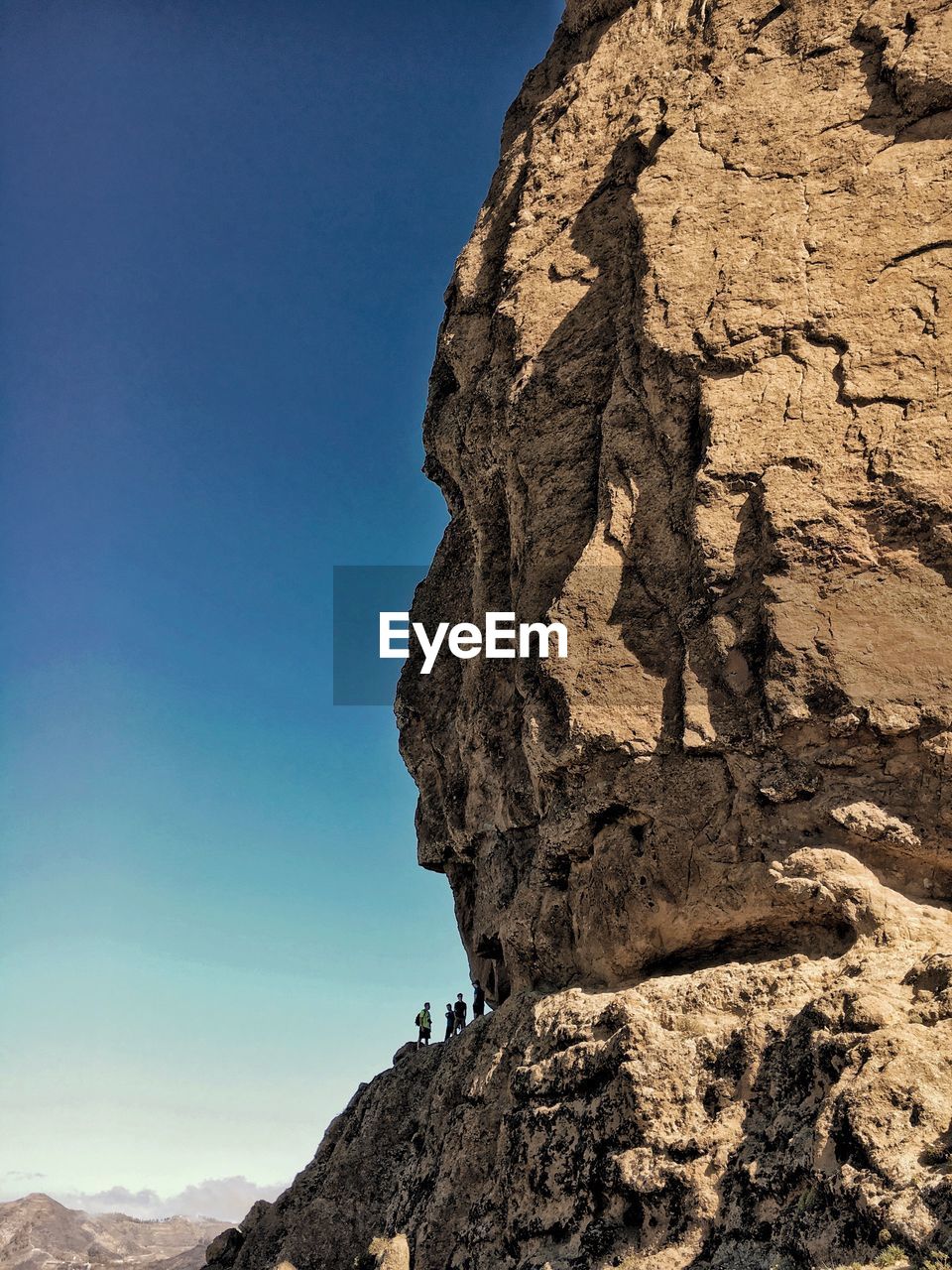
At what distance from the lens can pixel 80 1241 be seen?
255 feet

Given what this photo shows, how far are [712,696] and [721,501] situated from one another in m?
2.51

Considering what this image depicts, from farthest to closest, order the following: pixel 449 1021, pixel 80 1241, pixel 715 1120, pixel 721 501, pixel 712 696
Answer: pixel 80 1241
pixel 449 1021
pixel 721 501
pixel 712 696
pixel 715 1120

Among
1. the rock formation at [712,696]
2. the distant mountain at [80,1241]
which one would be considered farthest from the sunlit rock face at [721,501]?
the distant mountain at [80,1241]

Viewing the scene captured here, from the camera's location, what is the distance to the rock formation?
1119 cm

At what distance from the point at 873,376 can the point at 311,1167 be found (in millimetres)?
16294

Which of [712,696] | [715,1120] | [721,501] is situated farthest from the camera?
[721,501]

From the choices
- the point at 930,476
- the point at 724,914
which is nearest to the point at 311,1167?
the point at 724,914

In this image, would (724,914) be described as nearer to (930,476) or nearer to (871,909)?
(871,909)

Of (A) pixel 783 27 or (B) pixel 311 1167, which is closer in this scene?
(A) pixel 783 27

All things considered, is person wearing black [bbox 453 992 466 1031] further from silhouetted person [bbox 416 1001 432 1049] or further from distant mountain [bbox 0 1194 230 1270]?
distant mountain [bbox 0 1194 230 1270]

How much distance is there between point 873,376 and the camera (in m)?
14.0

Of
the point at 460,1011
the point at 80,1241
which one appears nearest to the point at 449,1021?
the point at 460,1011

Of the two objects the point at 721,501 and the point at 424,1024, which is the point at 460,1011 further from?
the point at 721,501

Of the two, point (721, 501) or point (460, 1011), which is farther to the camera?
point (460, 1011)
